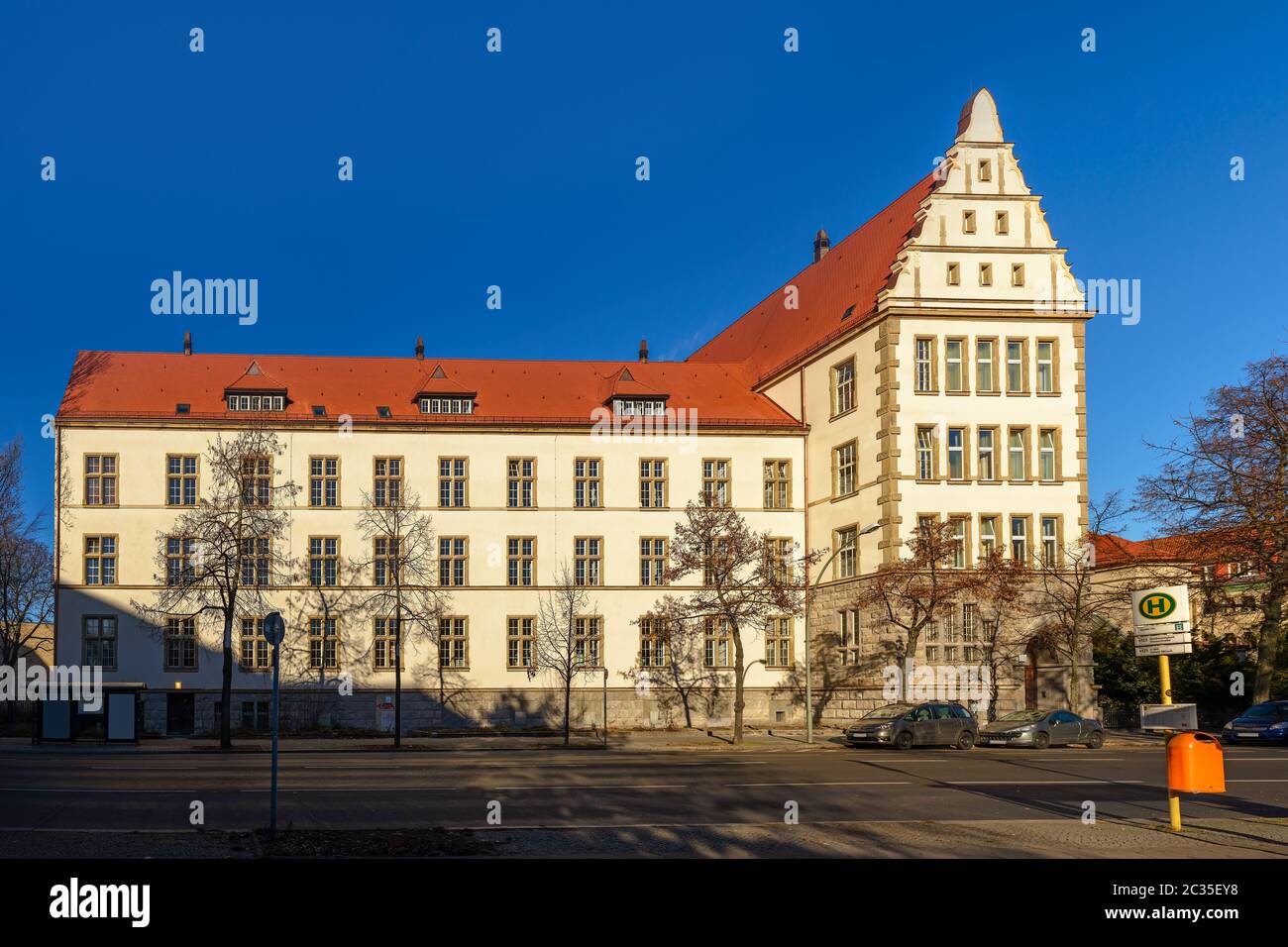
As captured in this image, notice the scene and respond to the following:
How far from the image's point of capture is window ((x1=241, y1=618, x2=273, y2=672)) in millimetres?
51875

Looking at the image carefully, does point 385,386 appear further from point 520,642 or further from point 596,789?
point 596,789

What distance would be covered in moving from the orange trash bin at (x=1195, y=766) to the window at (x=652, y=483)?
38.0m

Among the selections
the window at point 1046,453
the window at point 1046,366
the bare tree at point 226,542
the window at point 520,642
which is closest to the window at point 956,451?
the window at point 1046,453

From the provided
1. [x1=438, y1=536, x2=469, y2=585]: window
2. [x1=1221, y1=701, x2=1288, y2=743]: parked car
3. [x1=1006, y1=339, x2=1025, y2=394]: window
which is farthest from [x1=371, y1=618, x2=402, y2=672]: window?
[x1=1221, y1=701, x2=1288, y2=743]: parked car

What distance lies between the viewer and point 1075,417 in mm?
50250

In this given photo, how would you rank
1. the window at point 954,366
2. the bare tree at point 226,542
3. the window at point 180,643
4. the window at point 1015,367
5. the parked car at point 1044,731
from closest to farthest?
the parked car at point 1044,731, the bare tree at point 226,542, the window at point 954,366, the window at point 1015,367, the window at point 180,643

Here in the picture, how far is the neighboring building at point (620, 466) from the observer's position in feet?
163

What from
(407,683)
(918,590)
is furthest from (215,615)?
(918,590)

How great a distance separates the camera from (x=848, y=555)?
51.6 meters

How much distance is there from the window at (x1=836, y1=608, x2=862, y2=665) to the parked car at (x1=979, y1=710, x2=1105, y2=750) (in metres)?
8.18

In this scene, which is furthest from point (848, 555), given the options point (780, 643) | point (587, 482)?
point (587, 482)

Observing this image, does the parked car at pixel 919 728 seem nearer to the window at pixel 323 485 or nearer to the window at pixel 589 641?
the window at pixel 589 641

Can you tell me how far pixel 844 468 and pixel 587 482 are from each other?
10701 mm

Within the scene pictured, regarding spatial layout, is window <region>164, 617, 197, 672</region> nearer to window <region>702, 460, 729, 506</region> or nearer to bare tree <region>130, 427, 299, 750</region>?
bare tree <region>130, 427, 299, 750</region>
